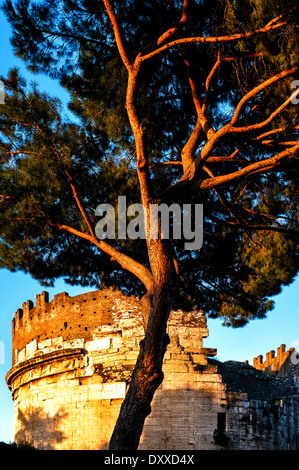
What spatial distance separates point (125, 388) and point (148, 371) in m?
4.47

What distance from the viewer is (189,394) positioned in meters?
11.1

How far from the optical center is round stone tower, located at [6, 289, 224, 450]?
10.9 m

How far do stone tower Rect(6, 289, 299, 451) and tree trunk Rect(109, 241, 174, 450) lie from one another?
419cm

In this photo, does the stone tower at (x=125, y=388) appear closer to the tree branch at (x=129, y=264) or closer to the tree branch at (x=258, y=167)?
the tree branch at (x=129, y=264)

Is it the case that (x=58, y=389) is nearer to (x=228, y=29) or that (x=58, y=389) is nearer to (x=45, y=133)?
(x=45, y=133)

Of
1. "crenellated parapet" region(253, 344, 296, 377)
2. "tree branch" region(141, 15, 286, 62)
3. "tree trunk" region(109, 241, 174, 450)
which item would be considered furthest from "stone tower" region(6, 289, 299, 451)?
"tree branch" region(141, 15, 286, 62)

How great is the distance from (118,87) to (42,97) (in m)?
1.12

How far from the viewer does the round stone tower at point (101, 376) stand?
10.9 metres

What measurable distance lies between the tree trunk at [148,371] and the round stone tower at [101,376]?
417 centimetres

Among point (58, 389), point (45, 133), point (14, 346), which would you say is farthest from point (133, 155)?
point (14, 346)

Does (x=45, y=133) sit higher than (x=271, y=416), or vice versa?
(x=45, y=133)

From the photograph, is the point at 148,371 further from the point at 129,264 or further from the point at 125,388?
the point at 125,388

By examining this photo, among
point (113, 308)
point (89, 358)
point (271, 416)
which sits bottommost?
point (271, 416)

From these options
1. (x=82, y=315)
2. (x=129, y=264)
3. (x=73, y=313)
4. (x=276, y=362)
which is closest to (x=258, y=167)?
(x=129, y=264)
